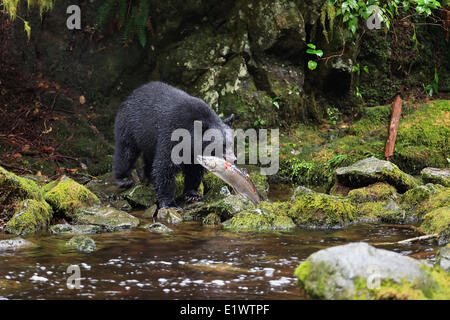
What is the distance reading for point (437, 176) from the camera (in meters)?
7.33

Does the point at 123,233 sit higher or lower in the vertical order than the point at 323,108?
lower

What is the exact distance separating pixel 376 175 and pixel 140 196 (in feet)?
10.8

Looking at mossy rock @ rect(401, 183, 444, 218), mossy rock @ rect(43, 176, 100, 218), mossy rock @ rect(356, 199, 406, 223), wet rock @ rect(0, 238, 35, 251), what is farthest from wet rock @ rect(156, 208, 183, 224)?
mossy rock @ rect(401, 183, 444, 218)

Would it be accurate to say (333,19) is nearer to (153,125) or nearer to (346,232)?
(153,125)

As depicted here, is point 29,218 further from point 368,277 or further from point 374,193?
point 374,193

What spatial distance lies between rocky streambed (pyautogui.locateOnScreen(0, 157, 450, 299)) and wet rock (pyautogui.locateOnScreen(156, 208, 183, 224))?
0.06 feet

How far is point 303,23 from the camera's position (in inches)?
372

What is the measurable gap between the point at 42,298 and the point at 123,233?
7.28 ft

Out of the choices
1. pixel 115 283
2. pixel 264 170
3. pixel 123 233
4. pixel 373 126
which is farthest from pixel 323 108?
pixel 115 283

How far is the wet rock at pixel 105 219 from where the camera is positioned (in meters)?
6.12

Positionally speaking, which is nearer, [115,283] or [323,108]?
[115,283]

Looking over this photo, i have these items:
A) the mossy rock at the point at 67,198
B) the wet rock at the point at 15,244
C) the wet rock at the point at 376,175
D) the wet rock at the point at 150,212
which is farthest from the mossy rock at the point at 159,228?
the wet rock at the point at 376,175

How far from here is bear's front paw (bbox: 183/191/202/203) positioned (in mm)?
7686

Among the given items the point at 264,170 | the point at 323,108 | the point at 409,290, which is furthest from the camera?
the point at 323,108
